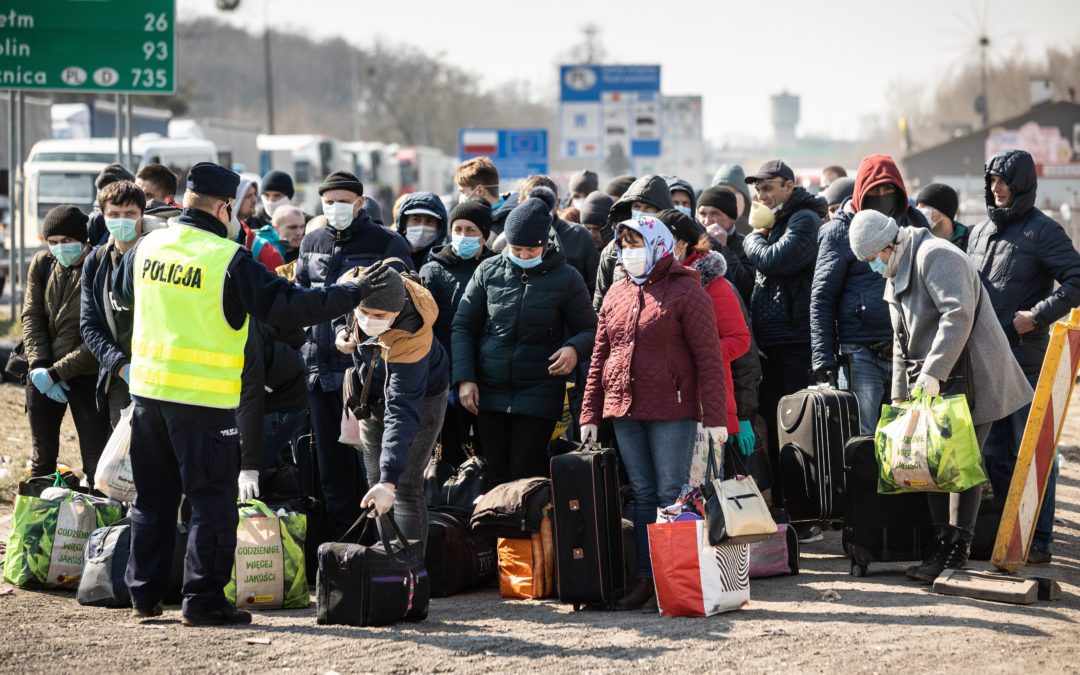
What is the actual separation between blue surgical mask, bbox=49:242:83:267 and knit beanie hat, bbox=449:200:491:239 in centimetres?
228

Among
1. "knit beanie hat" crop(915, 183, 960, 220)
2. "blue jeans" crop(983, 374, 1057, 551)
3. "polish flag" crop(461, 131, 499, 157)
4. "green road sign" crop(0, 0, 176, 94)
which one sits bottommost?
"blue jeans" crop(983, 374, 1057, 551)

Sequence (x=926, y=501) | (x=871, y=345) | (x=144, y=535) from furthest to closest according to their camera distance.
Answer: (x=871, y=345)
(x=926, y=501)
(x=144, y=535)

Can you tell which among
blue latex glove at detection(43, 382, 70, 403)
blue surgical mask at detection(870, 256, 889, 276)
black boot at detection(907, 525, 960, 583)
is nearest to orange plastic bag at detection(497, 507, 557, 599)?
black boot at detection(907, 525, 960, 583)

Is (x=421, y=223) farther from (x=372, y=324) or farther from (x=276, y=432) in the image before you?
(x=372, y=324)

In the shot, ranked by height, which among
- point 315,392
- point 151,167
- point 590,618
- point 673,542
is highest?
point 151,167

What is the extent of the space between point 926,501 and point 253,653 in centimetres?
363

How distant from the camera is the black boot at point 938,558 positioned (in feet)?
21.4

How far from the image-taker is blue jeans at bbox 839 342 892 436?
293 inches

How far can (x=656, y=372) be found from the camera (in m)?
6.14

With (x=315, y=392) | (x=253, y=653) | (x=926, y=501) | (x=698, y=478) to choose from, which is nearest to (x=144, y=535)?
(x=253, y=653)

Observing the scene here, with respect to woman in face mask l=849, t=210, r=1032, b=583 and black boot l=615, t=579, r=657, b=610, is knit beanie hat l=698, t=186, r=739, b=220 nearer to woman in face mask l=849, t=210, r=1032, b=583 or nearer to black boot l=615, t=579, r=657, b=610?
woman in face mask l=849, t=210, r=1032, b=583

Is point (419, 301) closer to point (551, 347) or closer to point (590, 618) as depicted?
point (551, 347)

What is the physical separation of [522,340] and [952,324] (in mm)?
2245

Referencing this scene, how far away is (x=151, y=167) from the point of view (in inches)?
331
